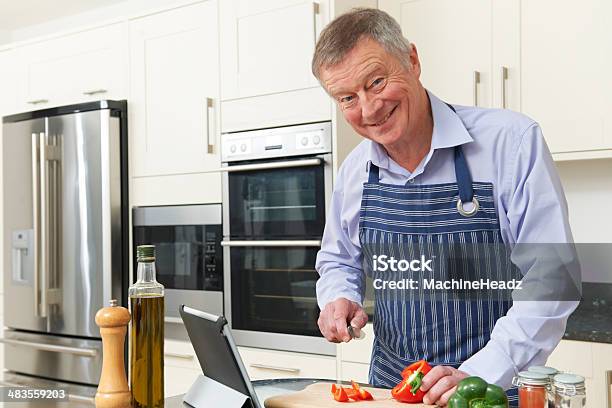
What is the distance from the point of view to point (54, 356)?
12.2 feet

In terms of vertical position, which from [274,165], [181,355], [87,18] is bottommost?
[181,355]

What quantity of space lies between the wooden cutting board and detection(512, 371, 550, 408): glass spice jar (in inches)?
8.0

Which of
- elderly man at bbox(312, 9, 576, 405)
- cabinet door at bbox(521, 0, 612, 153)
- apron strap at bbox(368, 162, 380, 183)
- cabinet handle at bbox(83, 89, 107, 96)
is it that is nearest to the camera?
elderly man at bbox(312, 9, 576, 405)

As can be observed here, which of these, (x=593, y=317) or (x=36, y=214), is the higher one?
(x=36, y=214)

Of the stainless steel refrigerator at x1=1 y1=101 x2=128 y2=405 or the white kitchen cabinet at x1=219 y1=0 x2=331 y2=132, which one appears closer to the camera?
the white kitchen cabinet at x1=219 y1=0 x2=331 y2=132

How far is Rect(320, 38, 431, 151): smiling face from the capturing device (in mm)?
1542

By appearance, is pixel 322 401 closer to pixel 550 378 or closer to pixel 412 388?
pixel 412 388

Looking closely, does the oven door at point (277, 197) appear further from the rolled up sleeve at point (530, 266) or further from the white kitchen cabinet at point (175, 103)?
the rolled up sleeve at point (530, 266)

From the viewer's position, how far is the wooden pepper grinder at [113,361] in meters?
1.19

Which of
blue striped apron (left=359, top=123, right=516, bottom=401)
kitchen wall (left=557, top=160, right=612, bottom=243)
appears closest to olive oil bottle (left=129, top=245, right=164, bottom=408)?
blue striped apron (left=359, top=123, right=516, bottom=401)

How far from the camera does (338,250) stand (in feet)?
6.07

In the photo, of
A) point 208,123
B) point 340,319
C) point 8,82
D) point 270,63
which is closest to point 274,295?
point 208,123

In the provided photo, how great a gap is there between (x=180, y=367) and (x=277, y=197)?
35.1 inches

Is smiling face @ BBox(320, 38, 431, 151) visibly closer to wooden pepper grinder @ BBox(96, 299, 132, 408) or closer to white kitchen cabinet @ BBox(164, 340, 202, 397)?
wooden pepper grinder @ BBox(96, 299, 132, 408)
